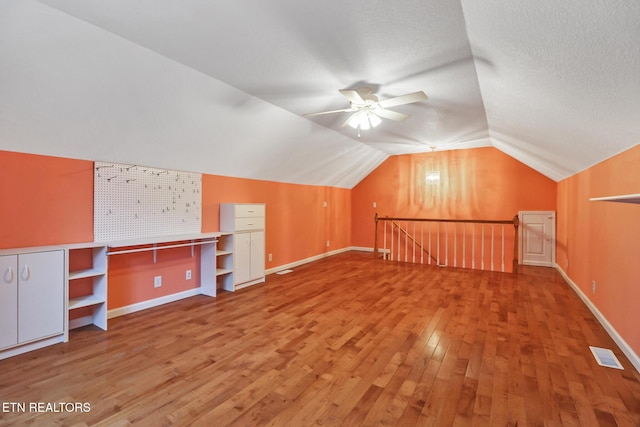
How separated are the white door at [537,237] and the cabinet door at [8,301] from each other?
8042 millimetres

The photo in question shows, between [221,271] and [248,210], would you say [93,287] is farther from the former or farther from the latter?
[248,210]

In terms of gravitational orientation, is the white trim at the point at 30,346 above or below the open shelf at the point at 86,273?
below

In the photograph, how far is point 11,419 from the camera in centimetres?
184

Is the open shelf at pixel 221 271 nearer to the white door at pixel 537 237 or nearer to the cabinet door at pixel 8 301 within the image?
the cabinet door at pixel 8 301

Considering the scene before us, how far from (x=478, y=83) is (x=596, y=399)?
2.88 m

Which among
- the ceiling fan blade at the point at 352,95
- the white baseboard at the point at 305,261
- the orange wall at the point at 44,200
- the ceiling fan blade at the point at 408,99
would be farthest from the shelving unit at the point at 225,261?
the ceiling fan blade at the point at 408,99

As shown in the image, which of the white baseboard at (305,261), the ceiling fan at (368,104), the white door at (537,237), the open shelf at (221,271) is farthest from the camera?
the white door at (537,237)

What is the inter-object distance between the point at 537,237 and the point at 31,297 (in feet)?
26.7

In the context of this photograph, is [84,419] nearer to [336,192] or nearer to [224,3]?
[224,3]

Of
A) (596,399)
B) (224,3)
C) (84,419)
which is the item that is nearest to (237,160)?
(224,3)

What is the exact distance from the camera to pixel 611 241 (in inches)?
119

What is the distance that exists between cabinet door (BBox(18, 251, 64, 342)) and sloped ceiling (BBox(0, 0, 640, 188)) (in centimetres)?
108

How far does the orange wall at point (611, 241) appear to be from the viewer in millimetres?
2508

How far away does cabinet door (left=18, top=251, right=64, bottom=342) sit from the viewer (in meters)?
2.61
